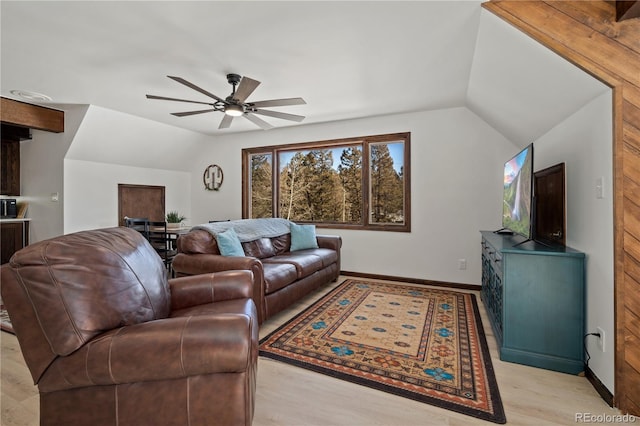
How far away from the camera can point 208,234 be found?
3111mm

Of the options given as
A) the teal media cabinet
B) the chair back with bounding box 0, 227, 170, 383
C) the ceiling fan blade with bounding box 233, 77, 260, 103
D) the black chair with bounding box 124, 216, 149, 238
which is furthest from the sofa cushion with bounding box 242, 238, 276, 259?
the teal media cabinet

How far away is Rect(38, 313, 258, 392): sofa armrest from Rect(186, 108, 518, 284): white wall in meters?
3.50

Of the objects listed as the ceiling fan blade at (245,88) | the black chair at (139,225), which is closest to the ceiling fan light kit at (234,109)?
the ceiling fan blade at (245,88)

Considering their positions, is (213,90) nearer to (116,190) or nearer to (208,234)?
(208,234)

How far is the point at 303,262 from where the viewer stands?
3336 mm

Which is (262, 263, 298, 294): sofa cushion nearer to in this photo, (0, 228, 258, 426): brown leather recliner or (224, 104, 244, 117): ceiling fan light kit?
(0, 228, 258, 426): brown leather recliner

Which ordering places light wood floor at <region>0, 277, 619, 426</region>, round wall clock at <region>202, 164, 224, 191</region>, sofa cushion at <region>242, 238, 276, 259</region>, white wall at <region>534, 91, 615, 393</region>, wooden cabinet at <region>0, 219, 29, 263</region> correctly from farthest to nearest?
round wall clock at <region>202, 164, 224, 191</region> < wooden cabinet at <region>0, 219, 29, 263</region> < sofa cushion at <region>242, 238, 276, 259</region> < white wall at <region>534, 91, 615, 393</region> < light wood floor at <region>0, 277, 619, 426</region>


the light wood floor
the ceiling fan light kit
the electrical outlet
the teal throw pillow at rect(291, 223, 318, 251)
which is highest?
the ceiling fan light kit

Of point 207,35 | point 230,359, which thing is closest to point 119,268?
point 230,359

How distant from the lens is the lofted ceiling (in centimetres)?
203

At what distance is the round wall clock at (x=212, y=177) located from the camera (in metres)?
5.91

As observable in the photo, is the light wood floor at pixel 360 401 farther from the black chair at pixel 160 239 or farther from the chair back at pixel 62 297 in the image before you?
the black chair at pixel 160 239

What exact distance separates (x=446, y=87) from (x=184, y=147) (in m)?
4.72

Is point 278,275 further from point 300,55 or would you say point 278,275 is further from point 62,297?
point 300,55
